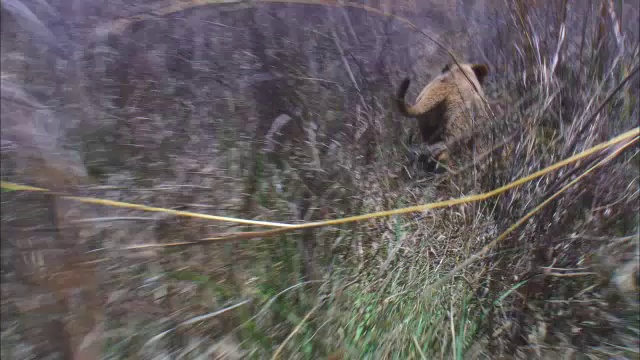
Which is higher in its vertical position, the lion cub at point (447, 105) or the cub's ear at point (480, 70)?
the cub's ear at point (480, 70)

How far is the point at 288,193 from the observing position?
1.80 meters

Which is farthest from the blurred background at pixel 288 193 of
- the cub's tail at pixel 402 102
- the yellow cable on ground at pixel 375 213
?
the cub's tail at pixel 402 102

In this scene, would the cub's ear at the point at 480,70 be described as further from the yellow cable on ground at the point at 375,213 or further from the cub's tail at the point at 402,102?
the yellow cable on ground at the point at 375,213

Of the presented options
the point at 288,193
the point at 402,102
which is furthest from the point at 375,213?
the point at 402,102

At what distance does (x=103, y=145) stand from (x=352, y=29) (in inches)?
42.8

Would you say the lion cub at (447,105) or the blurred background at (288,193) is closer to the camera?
the blurred background at (288,193)

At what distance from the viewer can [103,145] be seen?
54.9 inches

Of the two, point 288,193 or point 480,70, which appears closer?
point 288,193

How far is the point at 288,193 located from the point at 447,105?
0.79m

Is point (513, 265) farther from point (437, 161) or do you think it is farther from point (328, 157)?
point (328, 157)

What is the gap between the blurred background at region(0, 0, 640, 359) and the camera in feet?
4.19

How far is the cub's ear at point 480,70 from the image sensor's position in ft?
6.59

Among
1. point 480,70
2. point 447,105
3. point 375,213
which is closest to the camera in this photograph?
point 375,213

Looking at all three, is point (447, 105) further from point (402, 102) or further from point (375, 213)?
point (375, 213)
